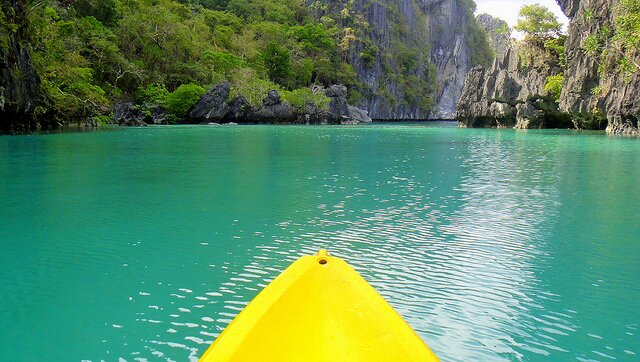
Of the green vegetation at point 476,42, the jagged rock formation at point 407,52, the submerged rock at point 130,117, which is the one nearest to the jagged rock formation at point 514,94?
the submerged rock at point 130,117

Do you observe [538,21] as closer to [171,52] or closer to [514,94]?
[514,94]

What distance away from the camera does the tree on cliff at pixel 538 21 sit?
4753 cm

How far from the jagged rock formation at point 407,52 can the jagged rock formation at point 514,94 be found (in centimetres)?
2927

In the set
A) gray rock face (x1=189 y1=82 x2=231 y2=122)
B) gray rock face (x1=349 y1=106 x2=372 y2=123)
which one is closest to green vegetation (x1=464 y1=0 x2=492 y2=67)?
gray rock face (x1=349 y1=106 x2=372 y2=123)

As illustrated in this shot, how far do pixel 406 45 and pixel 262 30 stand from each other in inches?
1480

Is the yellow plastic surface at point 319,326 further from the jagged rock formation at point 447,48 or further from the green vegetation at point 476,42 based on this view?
the green vegetation at point 476,42

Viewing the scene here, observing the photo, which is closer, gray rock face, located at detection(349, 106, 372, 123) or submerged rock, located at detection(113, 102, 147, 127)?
submerged rock, located at detection(113, 102, 147, 127)

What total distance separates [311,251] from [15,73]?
21.1 metres

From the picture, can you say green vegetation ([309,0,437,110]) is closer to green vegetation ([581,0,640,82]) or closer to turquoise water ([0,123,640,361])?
green vegetation ([581,0,640,82])

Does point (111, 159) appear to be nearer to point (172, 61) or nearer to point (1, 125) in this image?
point (1, 125)

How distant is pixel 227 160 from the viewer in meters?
15.9

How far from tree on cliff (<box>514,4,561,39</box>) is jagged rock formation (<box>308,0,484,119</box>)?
30276 mm

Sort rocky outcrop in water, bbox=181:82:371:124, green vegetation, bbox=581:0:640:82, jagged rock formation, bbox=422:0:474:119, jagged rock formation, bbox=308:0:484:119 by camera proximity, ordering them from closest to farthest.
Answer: green vegetation, bbox=581:0:640:82, rocky outcrop in water, bbox=181:82:371:124, jagged rock formation, bbox=308:0:484:119, jagged rock formation, bbox=422:0:474:119

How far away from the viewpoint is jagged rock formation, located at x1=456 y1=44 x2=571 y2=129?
1709 inches
